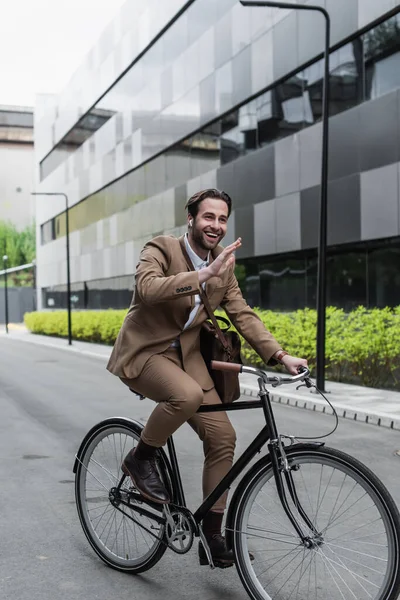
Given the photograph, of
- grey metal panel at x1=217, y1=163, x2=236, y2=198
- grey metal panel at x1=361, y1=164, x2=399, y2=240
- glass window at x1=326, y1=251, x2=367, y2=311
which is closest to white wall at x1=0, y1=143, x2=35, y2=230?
grey metal panel at x1=217, y1=163, x2=236, y2=198

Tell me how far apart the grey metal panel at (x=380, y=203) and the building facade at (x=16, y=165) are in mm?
70673

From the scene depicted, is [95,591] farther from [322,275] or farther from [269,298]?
[269,298]

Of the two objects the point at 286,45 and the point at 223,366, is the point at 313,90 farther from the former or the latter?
the point at 223,366

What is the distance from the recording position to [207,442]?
3.78m

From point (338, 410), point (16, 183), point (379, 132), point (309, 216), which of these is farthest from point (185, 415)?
point (16, 183)

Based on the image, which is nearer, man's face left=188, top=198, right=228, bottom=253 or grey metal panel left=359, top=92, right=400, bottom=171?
man's face left=188, top=198, right=228, bottom=253

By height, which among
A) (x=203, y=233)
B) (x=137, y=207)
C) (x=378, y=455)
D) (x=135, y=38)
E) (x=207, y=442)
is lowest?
(x=378, y=455)

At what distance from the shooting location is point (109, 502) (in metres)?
4.39

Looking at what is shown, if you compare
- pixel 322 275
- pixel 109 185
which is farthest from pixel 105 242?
pixel 322 275

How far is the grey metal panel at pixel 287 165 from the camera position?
1995cm

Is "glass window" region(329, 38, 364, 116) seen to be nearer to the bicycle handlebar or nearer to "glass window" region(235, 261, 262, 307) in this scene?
"glass window" region(235, 261, 262, 307)

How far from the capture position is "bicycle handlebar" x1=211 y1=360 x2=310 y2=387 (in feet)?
→ 11.2

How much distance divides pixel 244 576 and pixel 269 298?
730 inches

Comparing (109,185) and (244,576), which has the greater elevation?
(109,185)
